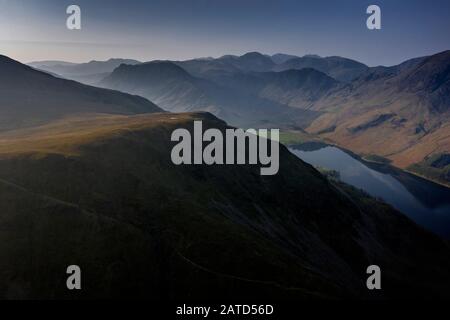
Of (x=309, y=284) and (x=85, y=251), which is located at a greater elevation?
(x=85, y=251)

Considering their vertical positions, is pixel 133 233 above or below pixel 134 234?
above

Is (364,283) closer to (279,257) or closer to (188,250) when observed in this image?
(279,257)

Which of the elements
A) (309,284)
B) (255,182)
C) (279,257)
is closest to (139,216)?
(279,257)

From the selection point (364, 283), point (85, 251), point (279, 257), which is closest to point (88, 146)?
point (85, 251)

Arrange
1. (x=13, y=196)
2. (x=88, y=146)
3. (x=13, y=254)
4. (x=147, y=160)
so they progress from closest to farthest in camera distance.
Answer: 1. (x=13, y=254)
2. (x=13, y=196)
3. (x=88, y=146)
4. (x=147, y=160)

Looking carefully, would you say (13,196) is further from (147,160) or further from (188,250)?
(147,160)

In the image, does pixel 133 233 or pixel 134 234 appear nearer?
pixel 134 234

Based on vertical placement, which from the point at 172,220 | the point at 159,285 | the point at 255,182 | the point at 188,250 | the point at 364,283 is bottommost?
the point at 364,283

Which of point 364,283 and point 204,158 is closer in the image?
point 364,283

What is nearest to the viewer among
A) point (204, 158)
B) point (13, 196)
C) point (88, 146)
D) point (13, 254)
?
point (13, 254)
